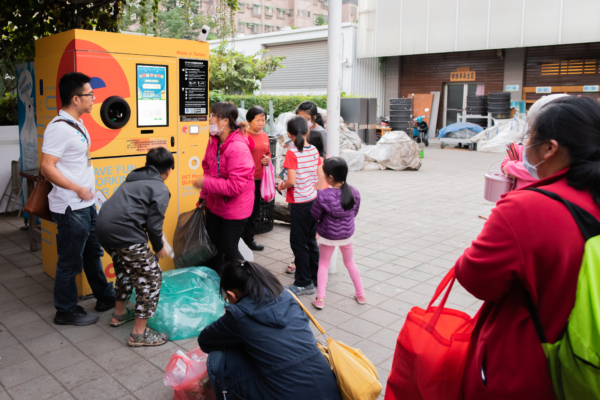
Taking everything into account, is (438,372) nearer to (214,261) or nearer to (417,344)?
(417,344)

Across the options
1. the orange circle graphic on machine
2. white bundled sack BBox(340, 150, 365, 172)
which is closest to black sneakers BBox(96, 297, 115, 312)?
the orange circle graphic on machine

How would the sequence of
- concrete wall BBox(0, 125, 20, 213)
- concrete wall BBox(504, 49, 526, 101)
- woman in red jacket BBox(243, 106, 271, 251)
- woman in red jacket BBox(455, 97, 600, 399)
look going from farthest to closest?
concrete wall BBox(504, 49, 526, 101) < concrete wall BBox(0, 125, 20, 213) < woman in red jacket BBox(243, 106, 271, 251) < woman in red jacket BBox(455, 97, 600, 399)

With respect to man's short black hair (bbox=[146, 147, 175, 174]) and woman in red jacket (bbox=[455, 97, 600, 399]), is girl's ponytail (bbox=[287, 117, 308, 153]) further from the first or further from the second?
woman in red jacket (bbox=[455, 97, 600, 399])

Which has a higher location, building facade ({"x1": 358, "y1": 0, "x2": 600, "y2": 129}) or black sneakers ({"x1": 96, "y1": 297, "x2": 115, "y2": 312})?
building facade ({"x1": 358, "y1": 0, "x2": 600, "y2": 129})

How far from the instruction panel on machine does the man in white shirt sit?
1143 mm

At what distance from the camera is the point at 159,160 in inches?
140

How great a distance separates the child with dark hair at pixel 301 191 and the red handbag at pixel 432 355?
2585mm

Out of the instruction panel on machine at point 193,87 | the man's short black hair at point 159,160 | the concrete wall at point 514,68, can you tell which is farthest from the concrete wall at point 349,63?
the man's short black hair at point 159,160

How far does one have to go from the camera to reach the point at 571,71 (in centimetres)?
1934

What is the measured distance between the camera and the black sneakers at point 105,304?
4.20m

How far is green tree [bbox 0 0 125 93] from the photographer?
6.23 metres

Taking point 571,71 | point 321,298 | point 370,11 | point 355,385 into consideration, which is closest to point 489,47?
point 571,71

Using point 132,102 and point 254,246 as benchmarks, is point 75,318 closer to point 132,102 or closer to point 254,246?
point 132,102

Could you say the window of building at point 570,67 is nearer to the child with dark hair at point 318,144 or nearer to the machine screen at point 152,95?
the child with dark hair at point 318,144
